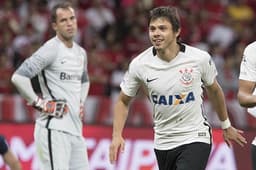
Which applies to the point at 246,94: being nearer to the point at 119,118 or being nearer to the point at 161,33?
the point at 161,33

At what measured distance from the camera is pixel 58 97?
9656 millimetres

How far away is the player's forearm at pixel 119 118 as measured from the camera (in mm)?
8141

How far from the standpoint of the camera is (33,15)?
1712cm

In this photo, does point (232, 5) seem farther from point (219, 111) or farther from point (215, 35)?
point (219, 111)

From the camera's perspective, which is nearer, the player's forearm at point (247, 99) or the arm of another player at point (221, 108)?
the player's forearm at point (247, 99)

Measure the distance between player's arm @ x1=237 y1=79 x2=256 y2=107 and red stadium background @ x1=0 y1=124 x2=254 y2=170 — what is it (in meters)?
5.28

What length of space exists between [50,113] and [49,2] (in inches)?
346

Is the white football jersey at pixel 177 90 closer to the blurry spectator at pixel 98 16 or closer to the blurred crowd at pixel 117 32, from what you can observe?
the blurred crowd at pixel 117 32

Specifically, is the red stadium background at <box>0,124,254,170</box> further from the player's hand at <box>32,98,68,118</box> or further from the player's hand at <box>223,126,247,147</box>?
the player's hand at <box>223,126,247,147</box>

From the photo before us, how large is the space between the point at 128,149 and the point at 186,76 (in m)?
5.02

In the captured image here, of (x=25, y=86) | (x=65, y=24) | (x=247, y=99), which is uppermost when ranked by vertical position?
A: (x=65, y=24)

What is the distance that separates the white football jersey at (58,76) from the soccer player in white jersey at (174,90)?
1.55 metres

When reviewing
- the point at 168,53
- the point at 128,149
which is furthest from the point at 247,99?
the point at 128,149

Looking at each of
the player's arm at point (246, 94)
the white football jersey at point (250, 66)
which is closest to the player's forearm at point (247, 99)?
the player's arm at point (246, 94)
